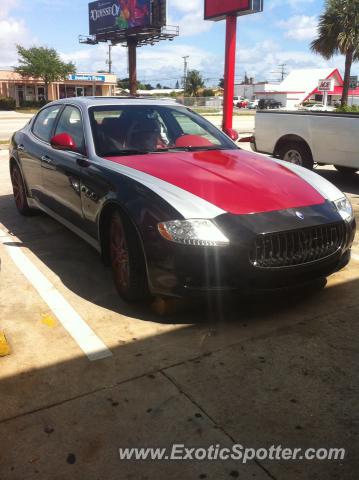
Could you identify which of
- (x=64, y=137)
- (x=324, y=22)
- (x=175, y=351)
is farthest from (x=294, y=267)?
(x=324, y=22)

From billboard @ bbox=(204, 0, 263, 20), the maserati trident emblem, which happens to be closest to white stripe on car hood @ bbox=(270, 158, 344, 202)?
the maserati trident emblem

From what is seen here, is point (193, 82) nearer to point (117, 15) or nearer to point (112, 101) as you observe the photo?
point (117, 15)

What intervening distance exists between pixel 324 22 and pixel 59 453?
34564mm

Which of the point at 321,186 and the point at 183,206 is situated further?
the point at 321,186

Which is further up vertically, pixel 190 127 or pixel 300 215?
pixel 190 127

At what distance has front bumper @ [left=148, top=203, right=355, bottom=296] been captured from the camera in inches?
125

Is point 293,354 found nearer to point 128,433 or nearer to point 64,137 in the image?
point 128,433

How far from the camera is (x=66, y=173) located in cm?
463

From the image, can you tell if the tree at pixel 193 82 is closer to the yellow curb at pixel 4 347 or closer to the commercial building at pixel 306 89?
the commercial building at pixel 306 89

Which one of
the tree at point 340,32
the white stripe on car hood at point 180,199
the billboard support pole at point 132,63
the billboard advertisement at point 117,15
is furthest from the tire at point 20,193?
the billboard support pole at point 132,63

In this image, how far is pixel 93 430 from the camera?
95.3 inches

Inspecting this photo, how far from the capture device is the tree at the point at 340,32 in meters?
30.7

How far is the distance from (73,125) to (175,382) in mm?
2997

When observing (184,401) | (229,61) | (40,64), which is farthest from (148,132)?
(40,64)
